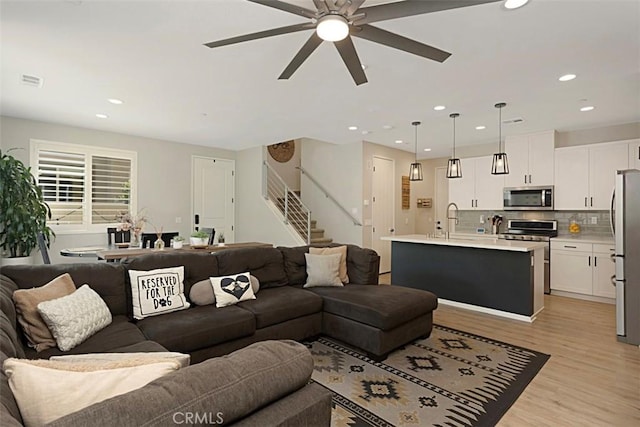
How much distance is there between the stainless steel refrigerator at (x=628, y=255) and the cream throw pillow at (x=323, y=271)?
292 centimetres

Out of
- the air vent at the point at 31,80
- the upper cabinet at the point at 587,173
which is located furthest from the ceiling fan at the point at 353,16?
the upper cabinet at the point at 587,173

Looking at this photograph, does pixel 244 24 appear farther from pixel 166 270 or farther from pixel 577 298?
pixel 577 298

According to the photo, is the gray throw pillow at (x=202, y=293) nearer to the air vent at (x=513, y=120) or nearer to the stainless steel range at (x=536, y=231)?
the air vent at (x=513, y=120)

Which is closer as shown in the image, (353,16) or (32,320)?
(353,16)

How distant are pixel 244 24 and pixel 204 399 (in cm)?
245

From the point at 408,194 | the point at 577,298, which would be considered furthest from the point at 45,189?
the point at 577,298

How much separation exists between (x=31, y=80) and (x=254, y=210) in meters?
4.13

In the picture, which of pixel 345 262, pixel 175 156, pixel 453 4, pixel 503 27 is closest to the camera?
pixel 453 4

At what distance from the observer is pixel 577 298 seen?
5.18 metres

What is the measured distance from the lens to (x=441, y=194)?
830cm

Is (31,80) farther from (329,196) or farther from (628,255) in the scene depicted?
(628,255)

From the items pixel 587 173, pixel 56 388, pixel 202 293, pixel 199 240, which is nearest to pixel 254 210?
pixel 199 240

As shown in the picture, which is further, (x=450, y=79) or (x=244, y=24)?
(x=450, y=79)

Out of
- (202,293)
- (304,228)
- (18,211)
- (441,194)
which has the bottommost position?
(202,293)
